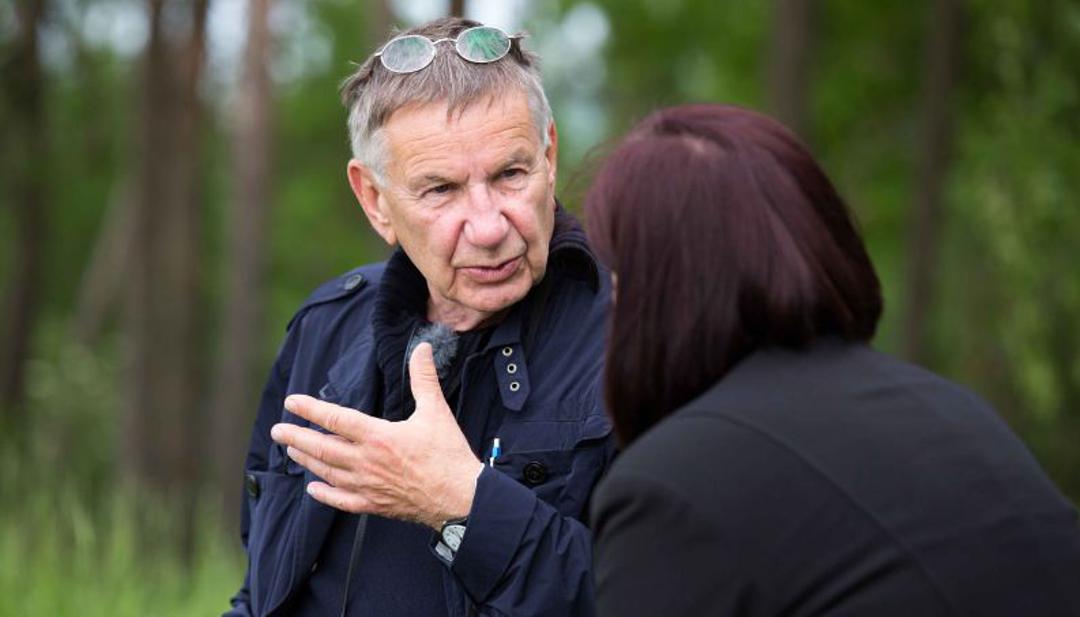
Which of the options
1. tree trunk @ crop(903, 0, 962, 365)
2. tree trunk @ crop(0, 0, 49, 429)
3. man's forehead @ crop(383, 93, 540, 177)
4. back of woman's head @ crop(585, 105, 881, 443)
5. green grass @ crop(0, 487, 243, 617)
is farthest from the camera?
tree trunk @ crop(0, 0, 49, 429)

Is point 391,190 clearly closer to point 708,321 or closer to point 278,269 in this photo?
point 708,321

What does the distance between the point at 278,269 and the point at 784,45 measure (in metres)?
21.4

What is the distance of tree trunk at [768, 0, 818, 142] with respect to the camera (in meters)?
12.6

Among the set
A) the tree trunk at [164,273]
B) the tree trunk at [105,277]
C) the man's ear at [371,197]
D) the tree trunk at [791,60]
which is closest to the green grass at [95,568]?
the man's ear at [371,197]

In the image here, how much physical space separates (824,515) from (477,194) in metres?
1.30

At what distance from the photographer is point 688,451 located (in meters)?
1.95

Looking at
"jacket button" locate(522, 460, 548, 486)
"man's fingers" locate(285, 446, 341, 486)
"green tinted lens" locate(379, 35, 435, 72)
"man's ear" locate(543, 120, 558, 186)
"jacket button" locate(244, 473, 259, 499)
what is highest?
"green tinted lens" locate(379, 35, 435, 72)

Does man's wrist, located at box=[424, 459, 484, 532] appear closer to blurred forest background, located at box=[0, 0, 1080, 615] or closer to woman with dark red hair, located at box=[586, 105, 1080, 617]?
woman with dark red hair, located at box=[586, 105, 1080, 617]

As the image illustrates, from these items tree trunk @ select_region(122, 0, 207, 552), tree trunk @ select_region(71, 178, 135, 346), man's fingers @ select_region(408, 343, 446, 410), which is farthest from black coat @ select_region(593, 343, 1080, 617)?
tree trunk @ select_region(71, 178, 135, 346)

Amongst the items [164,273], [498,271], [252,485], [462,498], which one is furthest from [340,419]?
[164,273]

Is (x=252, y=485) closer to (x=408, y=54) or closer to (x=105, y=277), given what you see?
(x=408, y=54)

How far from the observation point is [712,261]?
2041mm

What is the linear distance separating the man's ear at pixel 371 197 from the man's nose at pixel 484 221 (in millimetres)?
253

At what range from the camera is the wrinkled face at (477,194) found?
2982 mm
